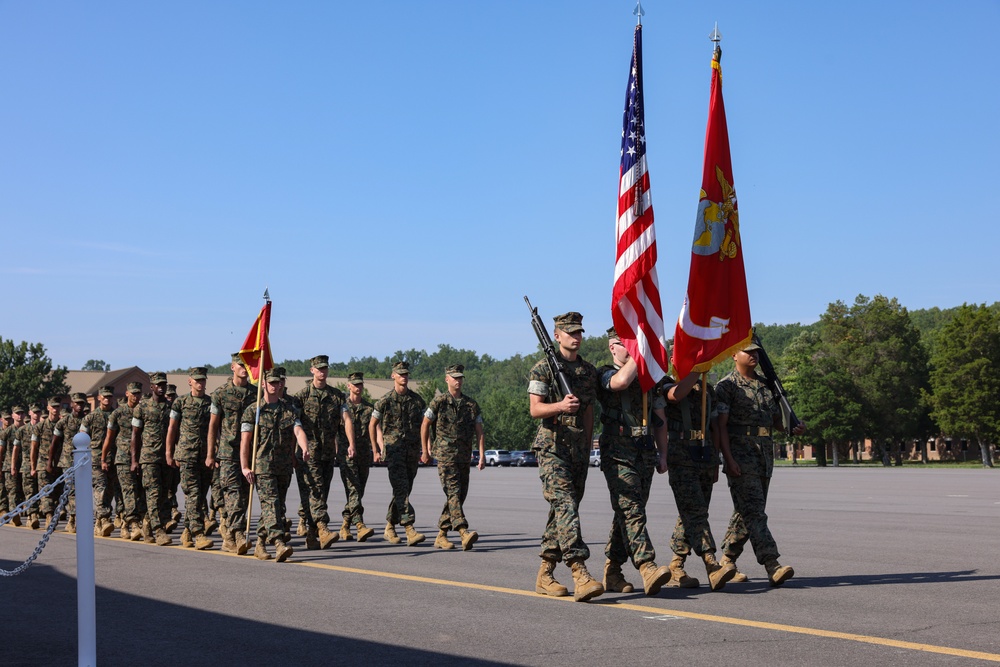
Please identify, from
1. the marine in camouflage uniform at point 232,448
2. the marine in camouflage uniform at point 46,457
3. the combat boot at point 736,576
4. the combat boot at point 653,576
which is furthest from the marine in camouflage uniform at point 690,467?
the marine in camouflage uniform at point 46,457

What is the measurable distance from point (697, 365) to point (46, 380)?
4129 inches

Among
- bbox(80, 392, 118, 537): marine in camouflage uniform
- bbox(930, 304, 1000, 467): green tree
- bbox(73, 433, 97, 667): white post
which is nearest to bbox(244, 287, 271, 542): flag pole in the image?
bbox(80, 392, 118, 537): marine in camouflage uniform

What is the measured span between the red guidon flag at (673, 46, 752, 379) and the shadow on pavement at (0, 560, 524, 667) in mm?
4612

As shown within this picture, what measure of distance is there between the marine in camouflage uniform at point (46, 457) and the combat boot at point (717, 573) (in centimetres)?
1418

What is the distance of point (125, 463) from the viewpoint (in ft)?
56.5

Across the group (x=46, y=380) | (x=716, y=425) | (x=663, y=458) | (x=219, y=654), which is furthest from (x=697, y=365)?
(x=46, y=380)

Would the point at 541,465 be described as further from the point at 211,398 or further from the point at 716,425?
the point at 211,398

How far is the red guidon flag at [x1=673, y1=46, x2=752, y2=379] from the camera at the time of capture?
11047 millimetres

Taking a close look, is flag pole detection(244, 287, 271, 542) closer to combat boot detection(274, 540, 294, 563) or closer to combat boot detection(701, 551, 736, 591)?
combat boot detection(274, 540, 294, 563)

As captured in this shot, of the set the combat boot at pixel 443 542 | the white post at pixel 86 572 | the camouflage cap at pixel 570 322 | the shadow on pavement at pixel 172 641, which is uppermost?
the camouflage cap at pixel 570 322

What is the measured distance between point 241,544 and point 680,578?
19.2ft

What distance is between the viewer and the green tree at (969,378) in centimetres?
8450

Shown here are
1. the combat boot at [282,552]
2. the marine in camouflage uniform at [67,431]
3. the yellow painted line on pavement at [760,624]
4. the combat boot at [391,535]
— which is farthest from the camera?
the marine in camouflage uniform at [67,431]

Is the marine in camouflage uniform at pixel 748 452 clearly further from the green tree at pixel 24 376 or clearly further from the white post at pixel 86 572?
the green tree at pixel 24 376
